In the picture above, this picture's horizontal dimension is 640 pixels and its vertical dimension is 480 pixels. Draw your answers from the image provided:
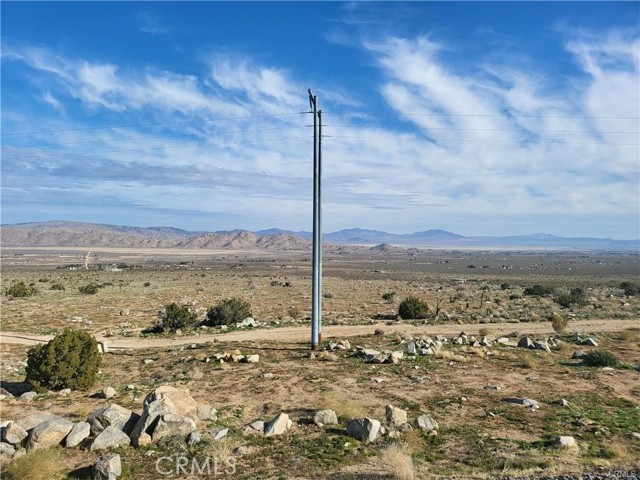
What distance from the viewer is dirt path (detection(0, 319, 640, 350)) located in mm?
23812

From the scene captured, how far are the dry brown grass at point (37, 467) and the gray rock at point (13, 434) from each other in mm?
774

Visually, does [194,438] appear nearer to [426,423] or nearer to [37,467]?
[37,467]

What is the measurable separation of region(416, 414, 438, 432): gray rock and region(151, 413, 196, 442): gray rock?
17.6 feet

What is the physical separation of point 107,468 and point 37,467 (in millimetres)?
1308

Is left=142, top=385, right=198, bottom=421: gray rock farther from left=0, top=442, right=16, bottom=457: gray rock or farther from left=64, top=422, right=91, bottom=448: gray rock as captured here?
left=0, top=442, right=16, bottom=457: gray rock

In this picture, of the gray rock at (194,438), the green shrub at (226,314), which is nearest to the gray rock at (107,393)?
the gray rock at (194,438)

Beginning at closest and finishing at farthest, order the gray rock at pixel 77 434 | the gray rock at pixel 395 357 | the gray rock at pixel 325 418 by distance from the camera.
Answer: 1. the gray rock at pixel 77 434
2. the gray rock at pixel 325 418
3. the gray rock at pixel 395 357

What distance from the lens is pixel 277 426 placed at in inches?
430

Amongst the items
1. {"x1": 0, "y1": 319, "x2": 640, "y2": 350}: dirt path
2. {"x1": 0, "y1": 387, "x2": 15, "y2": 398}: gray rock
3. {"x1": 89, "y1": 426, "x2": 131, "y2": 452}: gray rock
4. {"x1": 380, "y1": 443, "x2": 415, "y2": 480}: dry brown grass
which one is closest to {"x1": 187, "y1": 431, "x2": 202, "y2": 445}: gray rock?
{"x1": 89, "y1": 426, "x2": 131, "y2": 452}: gray rock

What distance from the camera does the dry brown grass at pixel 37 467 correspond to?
839 cm

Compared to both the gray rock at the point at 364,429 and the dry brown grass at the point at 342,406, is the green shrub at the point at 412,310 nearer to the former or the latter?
the dry brown grass at the point at 342,406

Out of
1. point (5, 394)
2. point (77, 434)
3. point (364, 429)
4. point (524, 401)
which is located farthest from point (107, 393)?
point (524, 401)

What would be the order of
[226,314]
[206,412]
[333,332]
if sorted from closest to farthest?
[206,412] < [333,332] < [226,314]

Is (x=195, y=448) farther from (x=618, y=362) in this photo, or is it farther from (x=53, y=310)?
(x=53, y=310)
